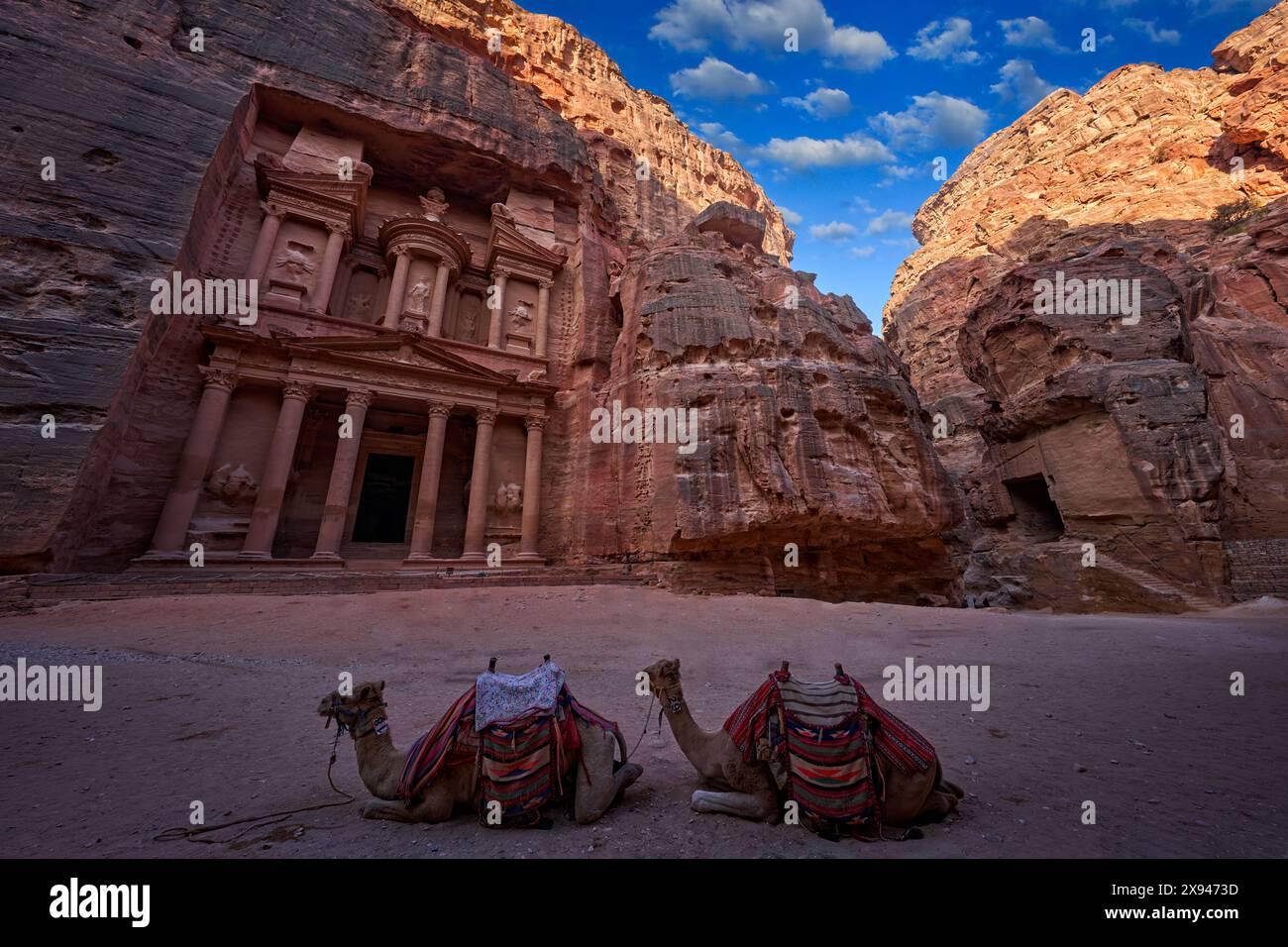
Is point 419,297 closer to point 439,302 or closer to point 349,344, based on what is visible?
point 439,302

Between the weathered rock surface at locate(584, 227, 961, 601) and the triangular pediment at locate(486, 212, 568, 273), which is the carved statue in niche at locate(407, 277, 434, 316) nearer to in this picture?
the triangular pediment at locate(486, 212, 568, 273)

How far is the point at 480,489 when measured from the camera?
16.8m

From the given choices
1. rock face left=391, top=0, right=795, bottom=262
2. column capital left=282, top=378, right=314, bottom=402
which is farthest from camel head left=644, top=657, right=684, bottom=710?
rock face left=391, top=0, right=795, bottom=262

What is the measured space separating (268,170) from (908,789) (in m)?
24.9

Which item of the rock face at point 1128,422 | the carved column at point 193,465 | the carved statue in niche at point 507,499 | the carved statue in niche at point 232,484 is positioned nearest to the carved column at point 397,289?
the carved column at point 193,465

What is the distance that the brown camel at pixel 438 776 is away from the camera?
275 cm

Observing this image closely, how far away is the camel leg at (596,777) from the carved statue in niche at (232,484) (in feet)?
53.7

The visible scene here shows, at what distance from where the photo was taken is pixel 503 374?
18.0m

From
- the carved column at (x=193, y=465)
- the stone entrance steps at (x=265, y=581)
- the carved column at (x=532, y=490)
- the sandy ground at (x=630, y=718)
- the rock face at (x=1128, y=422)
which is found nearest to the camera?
the sandy ground at (x=630, y=718)

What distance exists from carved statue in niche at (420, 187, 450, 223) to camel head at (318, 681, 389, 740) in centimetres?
2315

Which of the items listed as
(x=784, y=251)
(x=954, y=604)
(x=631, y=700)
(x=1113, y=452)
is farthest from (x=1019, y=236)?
(x=631, y=700)

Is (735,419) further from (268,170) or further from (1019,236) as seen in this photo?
(1019,236)

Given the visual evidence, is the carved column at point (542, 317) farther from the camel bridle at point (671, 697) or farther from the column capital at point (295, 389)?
the camel bridle at point (671, 697)

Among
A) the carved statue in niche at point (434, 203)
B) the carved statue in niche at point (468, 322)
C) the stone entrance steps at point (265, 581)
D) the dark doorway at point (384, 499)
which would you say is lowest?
the stone entrance steps at point (265, 581)
